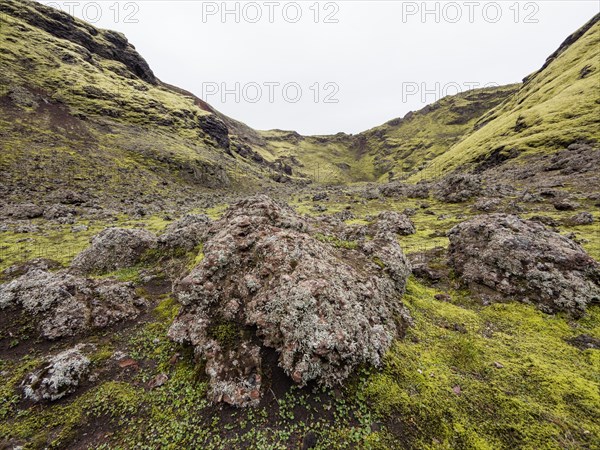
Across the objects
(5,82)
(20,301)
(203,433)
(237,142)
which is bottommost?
(203,433)

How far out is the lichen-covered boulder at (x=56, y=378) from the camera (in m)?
7.25

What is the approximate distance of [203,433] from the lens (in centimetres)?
619

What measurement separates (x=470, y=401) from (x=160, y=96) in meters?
157

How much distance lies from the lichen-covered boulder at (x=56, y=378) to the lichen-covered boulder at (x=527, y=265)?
17140mm

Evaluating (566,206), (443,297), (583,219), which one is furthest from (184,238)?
(566,206)

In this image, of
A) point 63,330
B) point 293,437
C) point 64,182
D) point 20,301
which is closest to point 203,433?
point 293,437

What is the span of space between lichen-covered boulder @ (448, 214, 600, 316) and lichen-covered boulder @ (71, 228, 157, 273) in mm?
20963

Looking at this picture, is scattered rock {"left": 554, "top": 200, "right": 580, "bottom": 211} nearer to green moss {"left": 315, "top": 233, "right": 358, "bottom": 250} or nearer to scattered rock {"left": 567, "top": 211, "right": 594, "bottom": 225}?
scattered rock {"left": 567, "top": 211, "right": 594, "bottom": 225}

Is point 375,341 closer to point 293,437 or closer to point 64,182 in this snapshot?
point 293,437

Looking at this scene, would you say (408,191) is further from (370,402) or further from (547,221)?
(370,402)

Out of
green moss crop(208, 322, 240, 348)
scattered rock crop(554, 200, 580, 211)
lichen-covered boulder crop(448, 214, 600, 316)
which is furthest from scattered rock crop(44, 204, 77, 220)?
scattered rock crop(554, 200, 580, 211)

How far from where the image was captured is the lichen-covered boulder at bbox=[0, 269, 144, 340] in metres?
10.0

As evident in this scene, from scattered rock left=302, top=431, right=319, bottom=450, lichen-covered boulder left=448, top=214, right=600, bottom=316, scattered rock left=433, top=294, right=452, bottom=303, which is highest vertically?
lichen-covered boulder left=448, top=214, right=600, bottom=316

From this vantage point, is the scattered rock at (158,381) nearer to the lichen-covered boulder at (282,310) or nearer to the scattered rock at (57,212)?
the lichen-covered boulder at (282,310)
